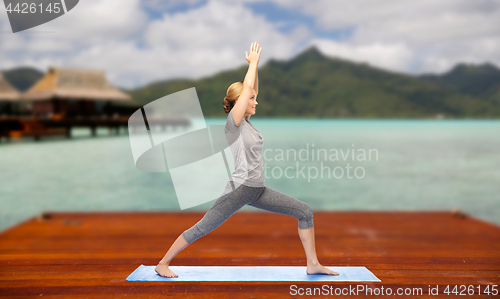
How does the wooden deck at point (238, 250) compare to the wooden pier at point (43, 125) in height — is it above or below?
below

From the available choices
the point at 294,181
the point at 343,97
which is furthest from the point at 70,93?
the point at 343,97

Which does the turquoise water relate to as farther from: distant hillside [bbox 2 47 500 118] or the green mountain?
the green mountain

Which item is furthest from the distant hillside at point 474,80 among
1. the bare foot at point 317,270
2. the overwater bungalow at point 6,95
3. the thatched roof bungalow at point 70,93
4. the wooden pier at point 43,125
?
the bare foot at point 317,270

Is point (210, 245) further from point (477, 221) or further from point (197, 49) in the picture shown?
point (197, 49)

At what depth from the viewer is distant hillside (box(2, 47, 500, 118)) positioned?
2822 inches

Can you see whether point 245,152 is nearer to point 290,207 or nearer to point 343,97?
point 290,207

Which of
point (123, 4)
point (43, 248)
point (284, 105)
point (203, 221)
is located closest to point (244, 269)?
point (203, 221)

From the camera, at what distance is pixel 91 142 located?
4009 cm

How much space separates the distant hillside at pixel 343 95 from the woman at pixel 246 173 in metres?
62.0

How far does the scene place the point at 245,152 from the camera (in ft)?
5.96

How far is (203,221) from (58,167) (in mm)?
28766

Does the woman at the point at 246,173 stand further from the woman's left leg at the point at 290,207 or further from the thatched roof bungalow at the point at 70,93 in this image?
the thatched roof bungalow at the point at 70,93

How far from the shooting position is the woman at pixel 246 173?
1805mm

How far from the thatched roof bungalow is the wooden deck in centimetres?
3228
